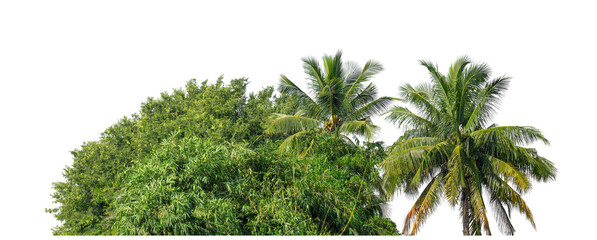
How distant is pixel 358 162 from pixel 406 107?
3585 millimetres

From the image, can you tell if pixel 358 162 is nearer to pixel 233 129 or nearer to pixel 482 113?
pixel 482 113

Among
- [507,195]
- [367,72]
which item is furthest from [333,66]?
[507,195]

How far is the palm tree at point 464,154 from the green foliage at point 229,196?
4790 mm

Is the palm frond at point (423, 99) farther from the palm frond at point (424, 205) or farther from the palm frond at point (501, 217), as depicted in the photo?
the palm frond at point (501, 217)

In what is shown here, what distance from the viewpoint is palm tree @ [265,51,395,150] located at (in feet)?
49.8

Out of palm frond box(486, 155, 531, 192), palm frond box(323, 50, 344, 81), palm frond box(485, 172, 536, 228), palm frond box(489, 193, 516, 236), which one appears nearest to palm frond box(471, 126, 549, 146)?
palm frond box(486, 155, 531, 192)

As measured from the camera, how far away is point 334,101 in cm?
1571

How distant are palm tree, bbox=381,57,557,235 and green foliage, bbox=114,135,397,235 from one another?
479cm

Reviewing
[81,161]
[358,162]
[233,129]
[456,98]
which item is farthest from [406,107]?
[81,161]

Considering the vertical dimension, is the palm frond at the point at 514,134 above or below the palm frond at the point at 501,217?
above

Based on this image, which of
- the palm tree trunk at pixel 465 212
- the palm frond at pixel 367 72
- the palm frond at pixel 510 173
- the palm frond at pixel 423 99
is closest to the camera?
the palm frond at pixel 510 173

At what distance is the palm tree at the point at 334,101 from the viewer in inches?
597

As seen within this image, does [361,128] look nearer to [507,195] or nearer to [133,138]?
→ [507,195]

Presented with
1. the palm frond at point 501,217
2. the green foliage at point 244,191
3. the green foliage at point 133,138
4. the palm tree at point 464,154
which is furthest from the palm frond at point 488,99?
the green foliage at point 133,138
